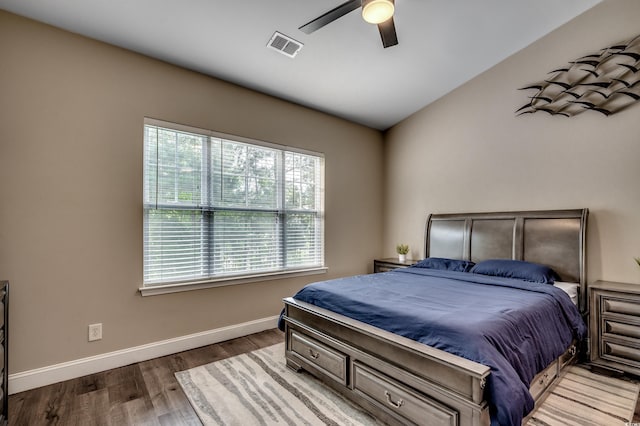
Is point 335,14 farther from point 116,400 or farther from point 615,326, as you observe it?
point 615,326

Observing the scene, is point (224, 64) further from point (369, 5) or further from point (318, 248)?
point (318, 248)

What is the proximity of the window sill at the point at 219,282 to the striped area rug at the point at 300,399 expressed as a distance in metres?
0.78

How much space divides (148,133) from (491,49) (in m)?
3.76

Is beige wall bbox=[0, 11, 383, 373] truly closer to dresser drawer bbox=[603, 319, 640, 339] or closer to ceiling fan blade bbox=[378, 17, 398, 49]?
ceiling fan blade bbox=[378, 17, 398, 49]

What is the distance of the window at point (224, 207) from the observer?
3094 millimetres

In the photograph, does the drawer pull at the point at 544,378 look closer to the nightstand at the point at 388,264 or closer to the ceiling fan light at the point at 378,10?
the nightstand at the point at 388,264

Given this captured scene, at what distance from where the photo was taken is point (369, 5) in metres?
2.04

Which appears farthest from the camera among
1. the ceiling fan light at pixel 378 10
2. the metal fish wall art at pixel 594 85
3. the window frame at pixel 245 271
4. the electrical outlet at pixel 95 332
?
the window frame at pixel 245 271

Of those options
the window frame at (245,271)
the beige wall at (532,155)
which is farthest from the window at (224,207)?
the beige wall at (532,155)

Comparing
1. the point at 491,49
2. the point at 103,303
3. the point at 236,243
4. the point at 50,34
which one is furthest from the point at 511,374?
the point at 50,34

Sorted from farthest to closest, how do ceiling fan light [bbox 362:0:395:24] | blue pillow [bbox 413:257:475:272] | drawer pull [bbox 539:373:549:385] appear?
blue pillow [bbox 413:257:475:272] < drawer pull [bbox 539:373:549:385] < ceiling fan light [bbox 362:0:395:24]

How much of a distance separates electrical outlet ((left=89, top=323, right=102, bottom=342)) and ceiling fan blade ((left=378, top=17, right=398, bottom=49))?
337cm

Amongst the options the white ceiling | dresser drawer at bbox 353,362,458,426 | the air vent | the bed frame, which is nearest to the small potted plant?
the bed frame

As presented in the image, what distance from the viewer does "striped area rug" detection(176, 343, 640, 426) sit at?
207 centimetres
